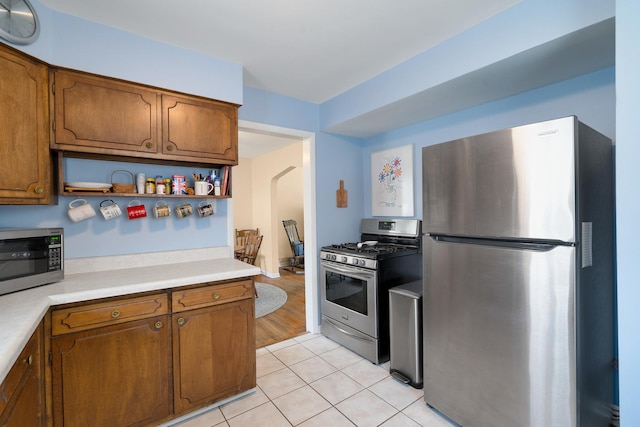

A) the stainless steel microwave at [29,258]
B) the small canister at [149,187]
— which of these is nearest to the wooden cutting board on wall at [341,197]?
the small canister at [149,187]

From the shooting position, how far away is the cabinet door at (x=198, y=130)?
80.7 inches

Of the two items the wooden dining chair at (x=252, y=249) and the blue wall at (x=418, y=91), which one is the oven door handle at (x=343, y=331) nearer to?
the blue wall at (x=418, y=91)

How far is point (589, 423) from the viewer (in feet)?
4.52

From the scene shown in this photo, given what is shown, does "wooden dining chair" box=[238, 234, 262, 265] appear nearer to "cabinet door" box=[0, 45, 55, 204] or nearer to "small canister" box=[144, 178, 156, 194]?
"small canister" box=[144, 178, 156, 194]

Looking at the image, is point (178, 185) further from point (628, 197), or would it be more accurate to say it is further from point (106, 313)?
point (628, 197)

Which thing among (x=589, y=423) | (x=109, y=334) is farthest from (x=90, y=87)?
(x=589, y=423)

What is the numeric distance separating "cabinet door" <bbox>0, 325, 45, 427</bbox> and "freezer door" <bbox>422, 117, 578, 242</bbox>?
2.00 meters

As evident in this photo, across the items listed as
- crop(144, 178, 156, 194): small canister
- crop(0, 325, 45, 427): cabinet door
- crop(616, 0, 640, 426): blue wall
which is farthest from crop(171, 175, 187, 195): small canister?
crop(616, 0, 640, 426): blue wall

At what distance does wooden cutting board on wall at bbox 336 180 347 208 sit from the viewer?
3.29m

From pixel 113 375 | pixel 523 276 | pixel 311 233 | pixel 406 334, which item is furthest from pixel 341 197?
pixel 113 375

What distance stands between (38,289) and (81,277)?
0.85ft

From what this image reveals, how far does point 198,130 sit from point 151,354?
1512 millimetres

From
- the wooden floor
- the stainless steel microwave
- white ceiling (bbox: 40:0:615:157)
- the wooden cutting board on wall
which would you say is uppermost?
white ceiling (bbox: 40:0:615:157)

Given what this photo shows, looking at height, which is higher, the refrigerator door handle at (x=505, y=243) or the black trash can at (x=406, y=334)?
the refrigerator door handle at (x=505, y=243)
